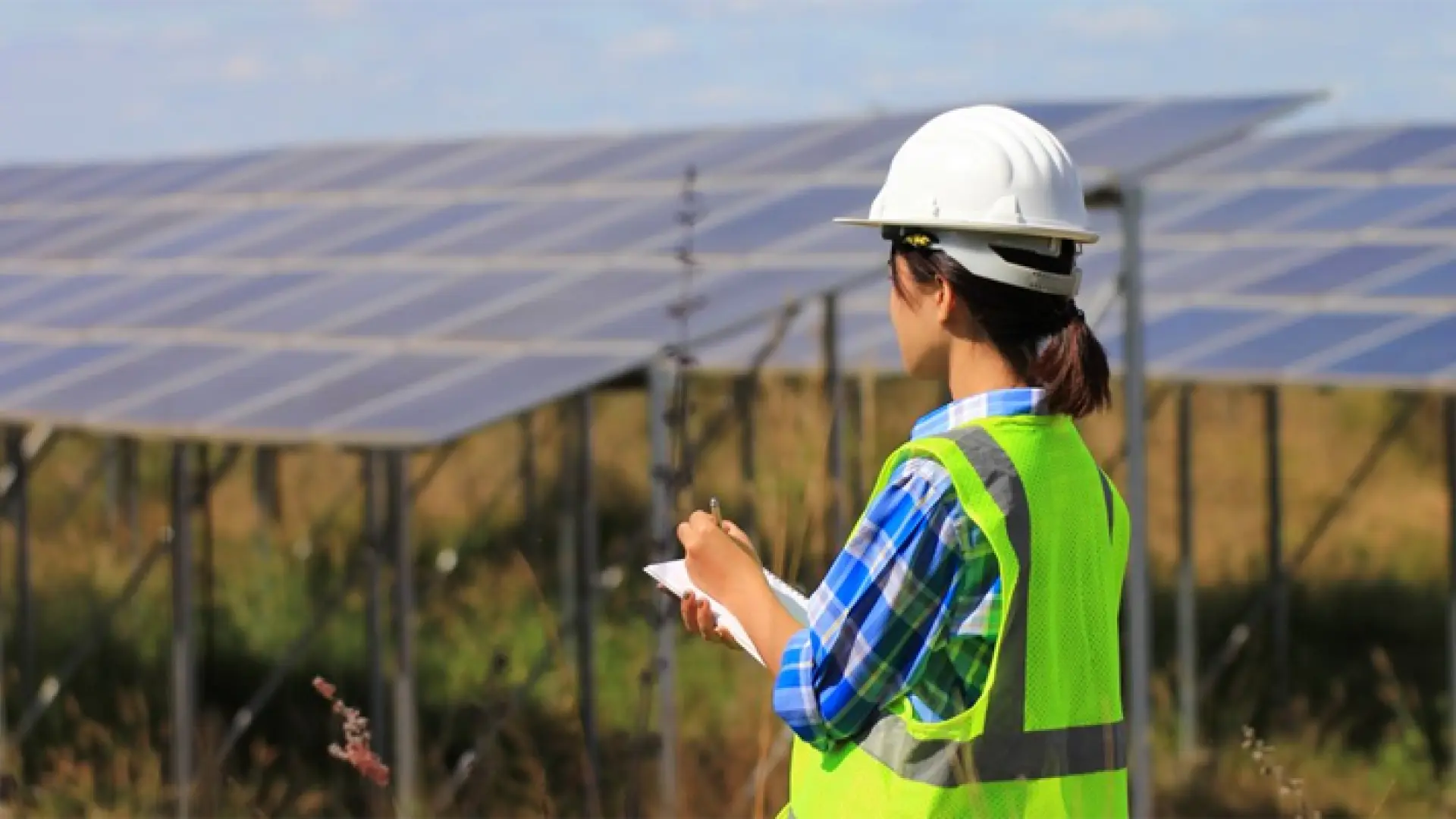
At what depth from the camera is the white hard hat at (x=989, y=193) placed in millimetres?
3207

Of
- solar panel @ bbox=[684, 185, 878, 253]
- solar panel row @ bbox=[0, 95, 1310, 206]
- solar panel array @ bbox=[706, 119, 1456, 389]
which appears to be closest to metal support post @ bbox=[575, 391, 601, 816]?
solar panel @ bbox=[684, 185, 878, 253]

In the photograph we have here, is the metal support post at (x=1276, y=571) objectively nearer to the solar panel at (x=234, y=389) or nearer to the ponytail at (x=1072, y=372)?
the solar panel at (x=234, y=389)

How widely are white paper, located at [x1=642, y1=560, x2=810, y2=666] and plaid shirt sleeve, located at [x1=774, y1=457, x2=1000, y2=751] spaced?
0.42ft

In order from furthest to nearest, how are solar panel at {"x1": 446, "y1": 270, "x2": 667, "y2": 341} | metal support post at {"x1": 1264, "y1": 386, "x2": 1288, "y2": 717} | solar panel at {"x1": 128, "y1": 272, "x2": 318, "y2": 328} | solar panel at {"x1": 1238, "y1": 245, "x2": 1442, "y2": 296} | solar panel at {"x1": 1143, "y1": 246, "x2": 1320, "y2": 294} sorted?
solar panel at {"x1": 1143, "y1": 246, "x2": 1320, "y2": 294} < solar panel at {"x1": 1238, "y1": 245, "x2": 1442, "y2": 296} < metal support post at {"x1": 1264, "y1": 386, "x2": 1288, "y2": 717} < solar panel at {"x1": 128, "y1": 272, "x2": 318, "y2": 328} < solar panel at {"x1": 446, "y1": 270, "x2": 667, "y2": 341}

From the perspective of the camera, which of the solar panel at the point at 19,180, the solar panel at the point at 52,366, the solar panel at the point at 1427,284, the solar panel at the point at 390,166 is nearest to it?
the solar panel at the point at 52,366

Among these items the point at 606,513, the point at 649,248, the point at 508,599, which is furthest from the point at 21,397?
the point at 606,513

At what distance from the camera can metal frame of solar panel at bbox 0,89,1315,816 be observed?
840cm

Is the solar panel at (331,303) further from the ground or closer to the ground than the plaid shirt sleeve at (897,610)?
further from the ground

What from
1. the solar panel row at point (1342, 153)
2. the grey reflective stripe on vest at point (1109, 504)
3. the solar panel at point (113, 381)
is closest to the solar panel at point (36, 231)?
the solar panel at point (113, 381)

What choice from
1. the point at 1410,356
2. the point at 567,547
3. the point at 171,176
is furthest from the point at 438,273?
the point at 171,176

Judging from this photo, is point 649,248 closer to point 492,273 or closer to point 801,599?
point 492,273

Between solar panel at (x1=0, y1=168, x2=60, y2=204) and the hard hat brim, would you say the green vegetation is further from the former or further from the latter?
solar panel at (x1=0, y1=168, x2=60, y2=204)

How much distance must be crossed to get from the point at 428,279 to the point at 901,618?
26.1 ft

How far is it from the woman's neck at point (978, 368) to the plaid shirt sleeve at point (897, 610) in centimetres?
21
